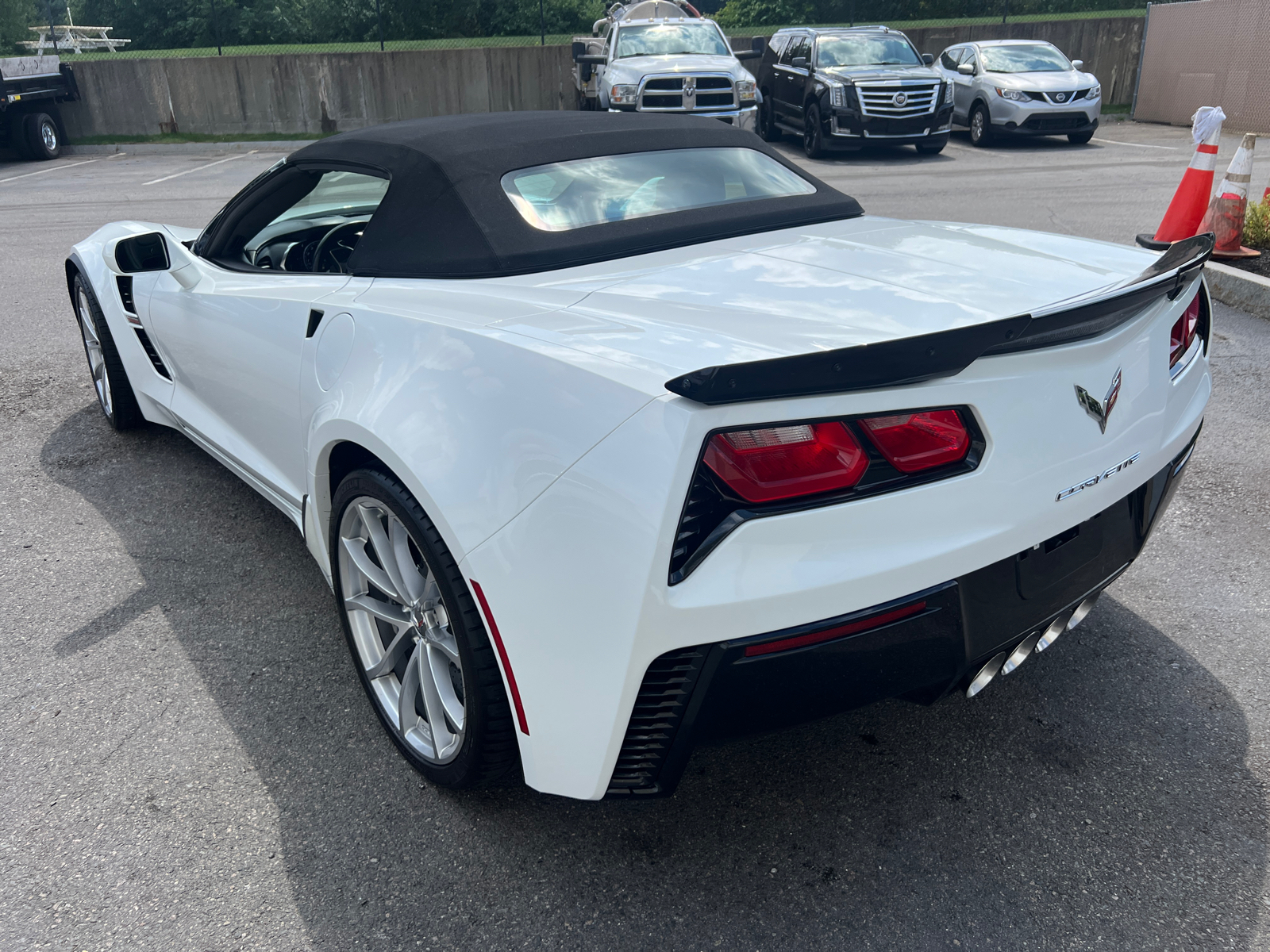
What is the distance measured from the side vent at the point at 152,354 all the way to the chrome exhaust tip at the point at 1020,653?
315 centimetres

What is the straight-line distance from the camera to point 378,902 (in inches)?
79.0

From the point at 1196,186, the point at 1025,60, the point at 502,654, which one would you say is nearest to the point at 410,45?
the point at 1025,60

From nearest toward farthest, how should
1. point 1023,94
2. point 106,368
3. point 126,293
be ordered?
1. point 126,293
2. point 106,368
3. point 1023,94

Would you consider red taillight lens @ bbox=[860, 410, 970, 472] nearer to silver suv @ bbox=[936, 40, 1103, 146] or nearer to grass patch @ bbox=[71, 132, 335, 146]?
silver suv @ bbox=[936, 40, 1103, 146]

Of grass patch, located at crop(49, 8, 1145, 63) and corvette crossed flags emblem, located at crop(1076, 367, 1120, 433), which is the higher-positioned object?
grass patch, located at crop(49, 8, 1145, 63)

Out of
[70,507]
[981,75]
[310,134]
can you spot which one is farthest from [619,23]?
[70,507]

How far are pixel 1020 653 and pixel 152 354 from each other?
330cm

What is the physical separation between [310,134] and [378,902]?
21.0m

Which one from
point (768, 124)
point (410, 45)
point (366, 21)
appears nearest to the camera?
point (768, 124)

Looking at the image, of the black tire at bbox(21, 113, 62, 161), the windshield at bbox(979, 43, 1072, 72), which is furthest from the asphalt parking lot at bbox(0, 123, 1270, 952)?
the black tire at bbox(21, 113, 62, 161)

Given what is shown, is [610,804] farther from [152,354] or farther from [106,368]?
[106,368]

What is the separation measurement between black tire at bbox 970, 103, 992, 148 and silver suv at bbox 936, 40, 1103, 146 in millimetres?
12

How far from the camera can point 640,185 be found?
292 centimetres

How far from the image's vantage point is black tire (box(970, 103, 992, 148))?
50.4ft
